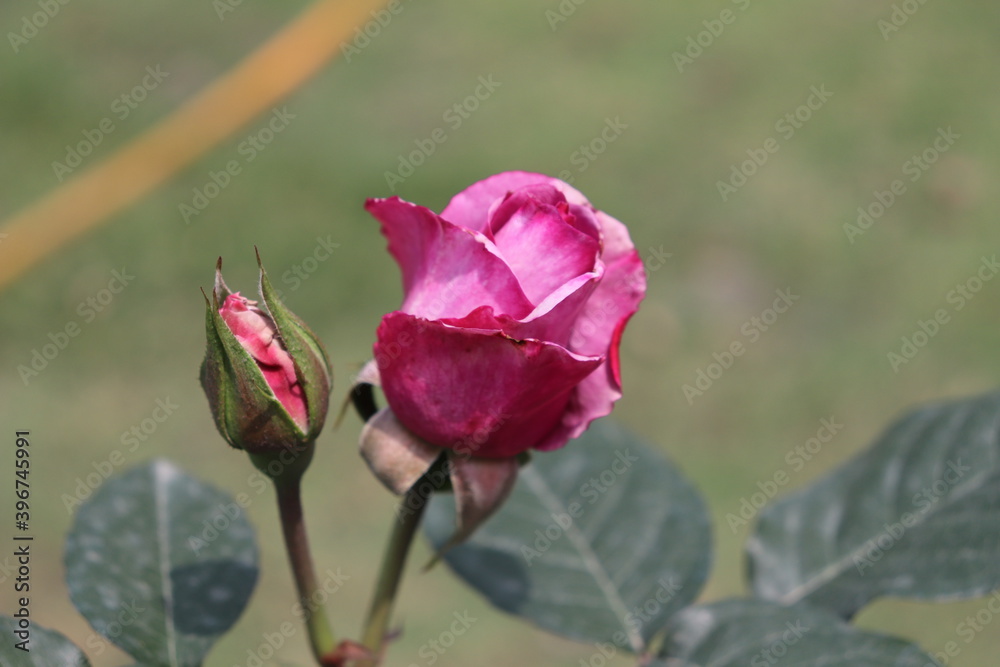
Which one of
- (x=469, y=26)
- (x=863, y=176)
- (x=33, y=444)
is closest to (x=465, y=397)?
(x=33, y=444)

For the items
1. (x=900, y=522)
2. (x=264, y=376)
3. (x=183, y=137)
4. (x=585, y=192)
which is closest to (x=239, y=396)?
(x=264, y=376)

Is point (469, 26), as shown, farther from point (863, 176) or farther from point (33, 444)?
point (33, 444)

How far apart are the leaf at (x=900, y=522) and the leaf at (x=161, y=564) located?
450mm

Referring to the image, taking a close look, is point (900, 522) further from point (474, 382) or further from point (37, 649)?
point (37, 649)

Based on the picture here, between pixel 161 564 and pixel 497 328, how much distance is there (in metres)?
0.38

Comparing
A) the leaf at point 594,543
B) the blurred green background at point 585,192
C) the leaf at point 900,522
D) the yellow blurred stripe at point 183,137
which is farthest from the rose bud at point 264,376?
the yellow blurred stripe at point 183,137

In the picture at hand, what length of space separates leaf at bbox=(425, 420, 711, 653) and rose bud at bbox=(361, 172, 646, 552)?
0.24 meters

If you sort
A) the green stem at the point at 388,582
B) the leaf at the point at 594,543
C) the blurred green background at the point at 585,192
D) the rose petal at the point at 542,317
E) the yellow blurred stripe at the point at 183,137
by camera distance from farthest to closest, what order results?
the yellow blurred stripe at the point at 183,137 → the blurred green background at the point at 585,192 → the leaf at the point at 594,543 → the green stem at the point at 388,582 → the rose petal at the point at 542,317

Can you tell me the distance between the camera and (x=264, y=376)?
555 mm

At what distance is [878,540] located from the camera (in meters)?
0.86

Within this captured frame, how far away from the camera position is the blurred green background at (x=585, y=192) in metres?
2.19

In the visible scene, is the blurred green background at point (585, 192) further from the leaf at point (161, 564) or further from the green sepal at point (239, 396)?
the green sepal at point (239, 396)

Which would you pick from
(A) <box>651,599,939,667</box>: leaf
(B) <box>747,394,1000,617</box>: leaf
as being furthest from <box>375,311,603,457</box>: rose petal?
(B) <box>747,394,1000,617</box>: leaf

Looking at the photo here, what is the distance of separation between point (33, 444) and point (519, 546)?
1.68m
